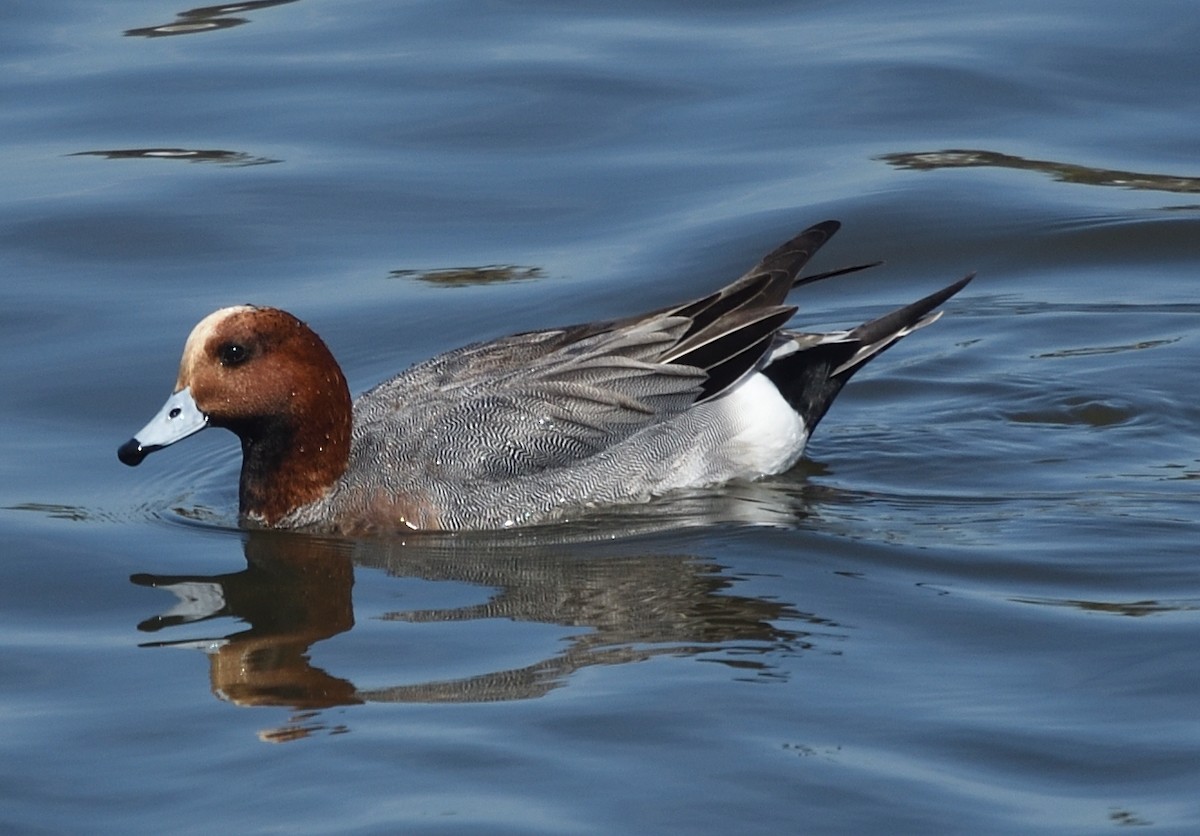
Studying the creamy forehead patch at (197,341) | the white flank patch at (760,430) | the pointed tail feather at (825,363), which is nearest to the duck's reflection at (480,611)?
the creamy forehead patch at (197,341)

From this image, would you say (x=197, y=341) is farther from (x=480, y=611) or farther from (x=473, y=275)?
(x=473, y=275)

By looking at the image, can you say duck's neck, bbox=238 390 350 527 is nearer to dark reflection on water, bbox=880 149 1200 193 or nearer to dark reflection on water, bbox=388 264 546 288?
dark reflection on water, bbox=388 264 546 288

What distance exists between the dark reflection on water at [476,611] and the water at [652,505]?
22 millimetres

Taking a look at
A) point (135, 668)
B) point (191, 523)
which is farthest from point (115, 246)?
point (135, 668)

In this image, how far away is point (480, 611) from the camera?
251 inches

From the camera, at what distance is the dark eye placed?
7.02 meters

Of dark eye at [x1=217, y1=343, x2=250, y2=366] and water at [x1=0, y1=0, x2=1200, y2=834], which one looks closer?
water at [x1=0, y1=0, x2=1200, y2=834]

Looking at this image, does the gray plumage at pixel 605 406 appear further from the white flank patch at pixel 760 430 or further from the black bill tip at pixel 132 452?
the black bill tip at pixel 132 452

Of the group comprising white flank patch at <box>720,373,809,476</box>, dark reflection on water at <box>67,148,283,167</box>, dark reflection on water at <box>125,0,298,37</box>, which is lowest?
white flank patch at <box>720,373,809,476</box>

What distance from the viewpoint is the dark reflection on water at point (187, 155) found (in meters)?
11.0

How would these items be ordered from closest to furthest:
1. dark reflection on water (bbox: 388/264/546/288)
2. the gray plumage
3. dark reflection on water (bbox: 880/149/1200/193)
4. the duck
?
the duck, the gray plumage, dark reflection on water (bbox: 388/264/546/288), dark reflection on water (bbox: 880/149/1200/193)

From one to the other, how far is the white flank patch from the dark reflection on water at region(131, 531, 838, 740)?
939mm

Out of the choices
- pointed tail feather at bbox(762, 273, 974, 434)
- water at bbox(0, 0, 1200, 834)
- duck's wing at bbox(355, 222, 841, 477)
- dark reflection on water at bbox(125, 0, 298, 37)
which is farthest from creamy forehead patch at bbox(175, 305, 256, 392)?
dark reflection on water at bbox(125, 0, 298, 37)

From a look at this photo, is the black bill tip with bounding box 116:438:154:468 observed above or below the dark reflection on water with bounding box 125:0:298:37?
below
